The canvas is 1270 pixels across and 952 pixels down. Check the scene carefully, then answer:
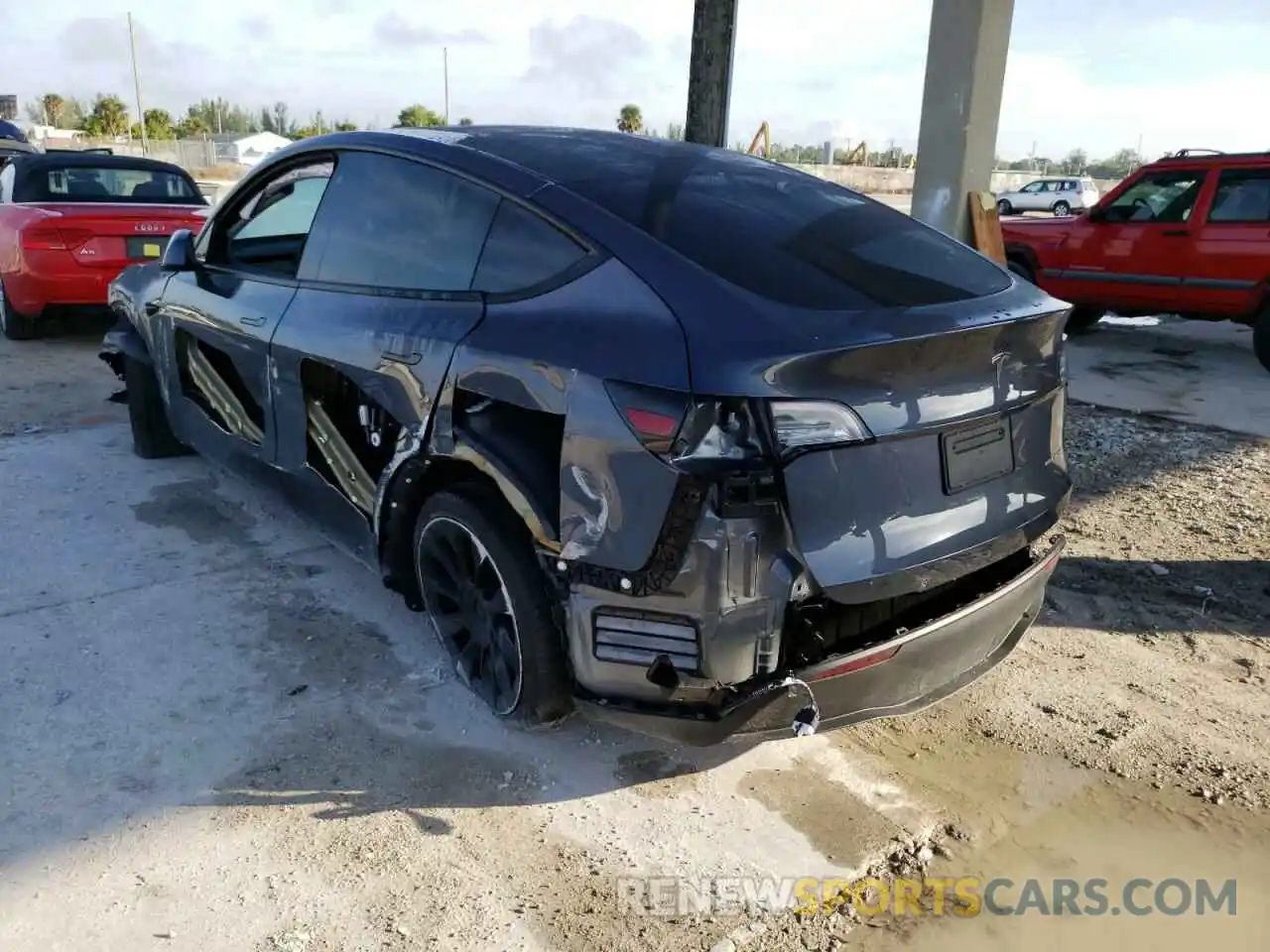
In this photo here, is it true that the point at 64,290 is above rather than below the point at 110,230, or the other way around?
below

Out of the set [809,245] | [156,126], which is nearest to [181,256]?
[809,245]

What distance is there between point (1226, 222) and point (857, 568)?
8258mm

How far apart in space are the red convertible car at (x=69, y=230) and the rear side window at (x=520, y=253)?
5.44 m

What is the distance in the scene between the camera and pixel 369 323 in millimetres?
3021

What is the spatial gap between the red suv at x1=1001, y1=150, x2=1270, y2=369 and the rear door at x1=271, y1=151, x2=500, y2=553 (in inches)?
313

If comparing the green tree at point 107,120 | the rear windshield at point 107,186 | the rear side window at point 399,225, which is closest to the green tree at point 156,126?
the green tree at point 107,120

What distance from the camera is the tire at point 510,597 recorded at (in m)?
2.61

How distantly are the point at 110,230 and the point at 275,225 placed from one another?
4.15m

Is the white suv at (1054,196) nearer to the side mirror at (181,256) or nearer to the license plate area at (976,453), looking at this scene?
the side mirror at (181,256)

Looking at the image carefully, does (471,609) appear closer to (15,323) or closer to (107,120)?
(15,323)

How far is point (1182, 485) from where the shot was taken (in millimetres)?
5270

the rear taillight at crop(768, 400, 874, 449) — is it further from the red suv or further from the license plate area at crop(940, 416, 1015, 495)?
the red suv

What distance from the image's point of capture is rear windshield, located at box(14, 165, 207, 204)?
7898mm

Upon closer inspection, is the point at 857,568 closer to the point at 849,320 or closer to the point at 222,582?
the point at 849,320
